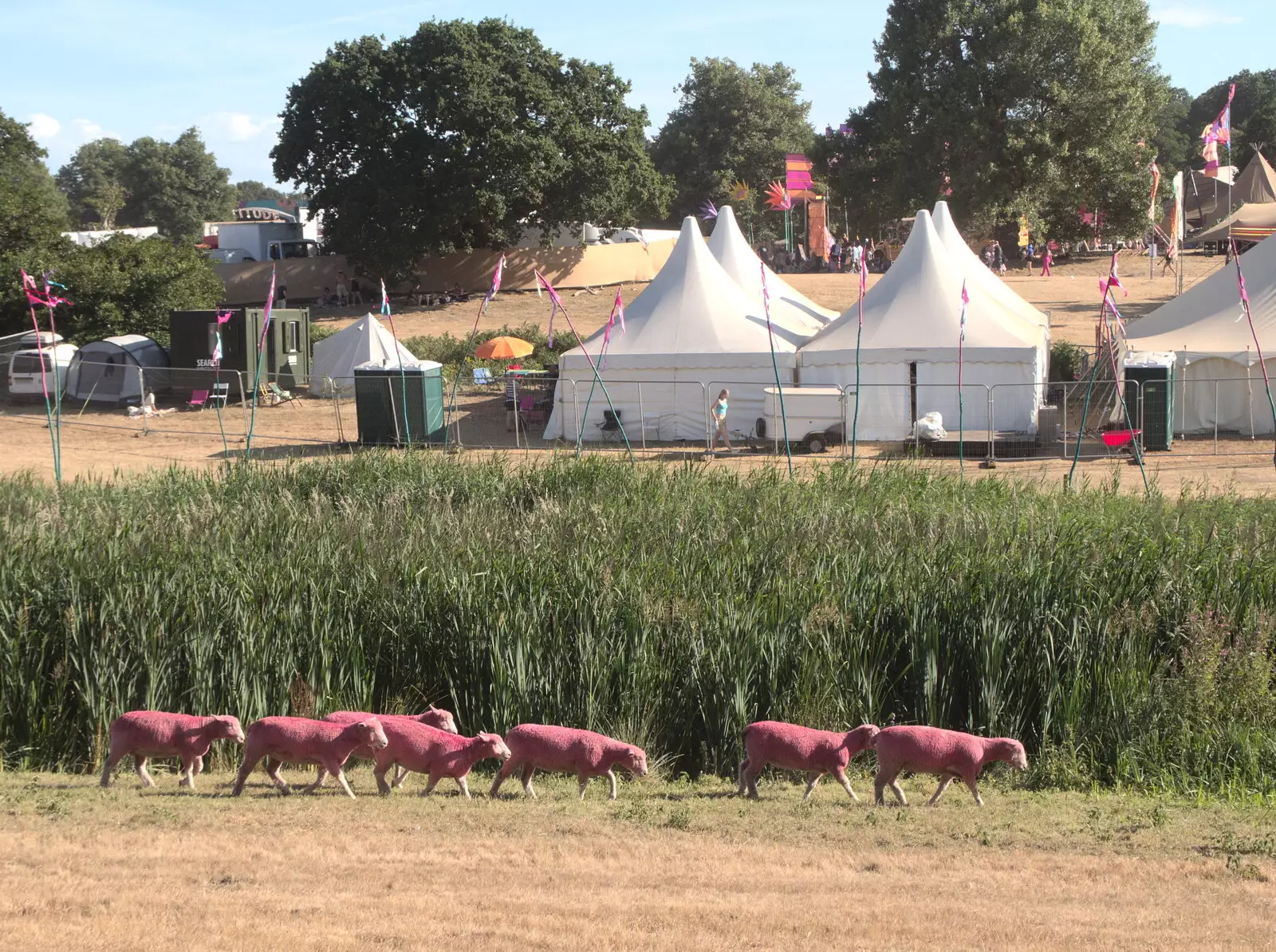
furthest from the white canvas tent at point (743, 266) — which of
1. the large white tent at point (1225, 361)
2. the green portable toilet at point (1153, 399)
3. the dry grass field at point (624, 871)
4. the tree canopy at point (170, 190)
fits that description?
the tree canopy at point (170, 190)

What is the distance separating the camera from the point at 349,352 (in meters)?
34.0

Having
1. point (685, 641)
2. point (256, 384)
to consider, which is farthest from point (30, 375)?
point (685, 641)

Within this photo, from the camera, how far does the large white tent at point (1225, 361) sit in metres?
25.2

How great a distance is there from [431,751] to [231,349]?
90.4 ft

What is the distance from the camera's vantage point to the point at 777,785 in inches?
340

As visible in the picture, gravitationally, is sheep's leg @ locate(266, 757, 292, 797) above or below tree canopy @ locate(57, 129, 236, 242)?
below

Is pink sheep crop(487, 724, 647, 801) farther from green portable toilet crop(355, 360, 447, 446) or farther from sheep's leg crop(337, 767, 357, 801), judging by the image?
green portable toilet crop(355, 360, 447, 446)

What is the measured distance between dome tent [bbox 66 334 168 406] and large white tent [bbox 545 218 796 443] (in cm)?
1236

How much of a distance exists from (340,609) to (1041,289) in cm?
4237

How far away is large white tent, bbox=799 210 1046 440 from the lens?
1006 inches

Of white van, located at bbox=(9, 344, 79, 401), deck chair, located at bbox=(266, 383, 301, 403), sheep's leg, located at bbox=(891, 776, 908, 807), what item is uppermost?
white van, located at bbox=(9, 344, 79, 401)

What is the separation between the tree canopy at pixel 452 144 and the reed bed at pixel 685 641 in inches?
1447

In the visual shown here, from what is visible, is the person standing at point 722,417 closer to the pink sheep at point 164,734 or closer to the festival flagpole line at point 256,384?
the festival flagpole line at point 256,384

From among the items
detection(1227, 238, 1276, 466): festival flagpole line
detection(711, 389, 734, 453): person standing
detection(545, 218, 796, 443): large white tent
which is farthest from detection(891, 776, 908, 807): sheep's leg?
detection(545, 218, 796, 443): large white tent
